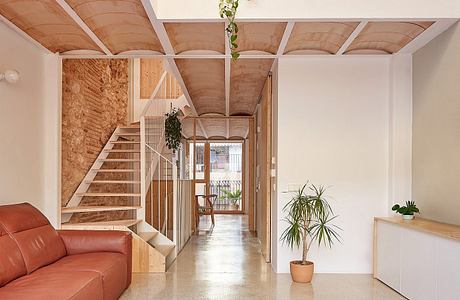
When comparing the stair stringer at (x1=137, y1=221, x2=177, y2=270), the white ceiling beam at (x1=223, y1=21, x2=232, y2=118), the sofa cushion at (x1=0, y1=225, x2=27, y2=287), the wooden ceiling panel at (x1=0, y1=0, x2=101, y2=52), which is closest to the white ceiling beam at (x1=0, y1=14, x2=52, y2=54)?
the wooden ceiling panel at (x1=0, y1=0, x2=101, y2=52)

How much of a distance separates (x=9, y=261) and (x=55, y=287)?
557 mm

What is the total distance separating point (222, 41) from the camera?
14.4 ft

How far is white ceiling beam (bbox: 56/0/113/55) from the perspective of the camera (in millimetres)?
3518

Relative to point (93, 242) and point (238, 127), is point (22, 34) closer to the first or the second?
point (93, 242)

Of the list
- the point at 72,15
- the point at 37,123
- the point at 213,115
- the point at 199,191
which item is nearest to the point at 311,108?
the point at 72,15

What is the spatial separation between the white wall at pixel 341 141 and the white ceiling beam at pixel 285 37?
12.2 inches

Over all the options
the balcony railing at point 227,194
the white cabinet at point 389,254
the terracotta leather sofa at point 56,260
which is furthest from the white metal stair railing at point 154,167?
the balcony railing at point 227,194

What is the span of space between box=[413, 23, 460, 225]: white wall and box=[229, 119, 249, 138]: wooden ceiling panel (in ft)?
20.8

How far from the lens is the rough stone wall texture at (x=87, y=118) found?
5844 millimetres

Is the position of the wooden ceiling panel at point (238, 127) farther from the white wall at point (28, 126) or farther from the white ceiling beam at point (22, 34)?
the white ceiling beam at point (22, 34)

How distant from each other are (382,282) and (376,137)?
1634mm

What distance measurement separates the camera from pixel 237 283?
457 centimetres

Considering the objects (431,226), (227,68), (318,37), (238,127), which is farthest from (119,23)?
(238,127)

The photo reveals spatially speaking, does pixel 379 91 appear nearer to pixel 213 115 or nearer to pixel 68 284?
pixel 68 284
